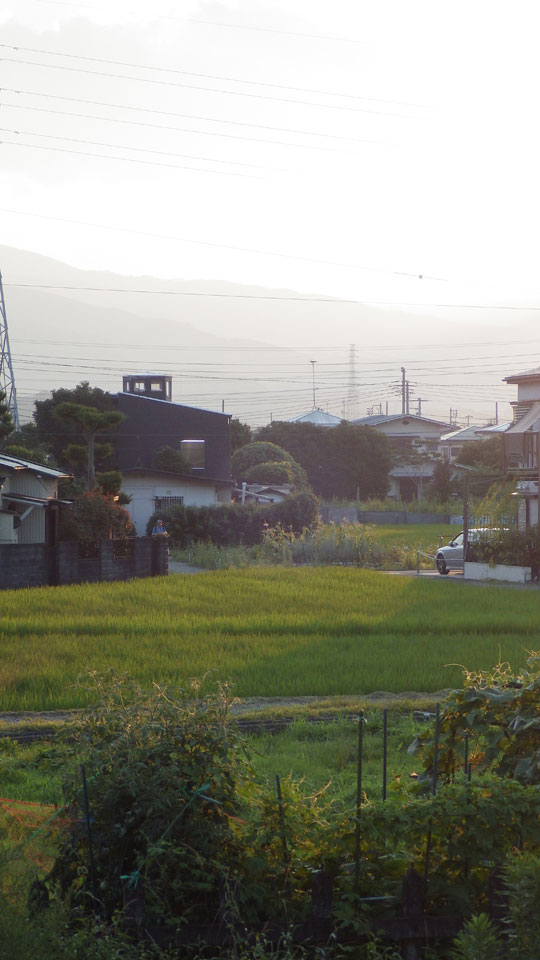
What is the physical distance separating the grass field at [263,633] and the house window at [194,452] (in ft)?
101

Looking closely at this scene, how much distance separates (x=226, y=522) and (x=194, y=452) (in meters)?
15.5

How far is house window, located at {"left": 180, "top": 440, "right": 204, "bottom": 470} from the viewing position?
2169 inches

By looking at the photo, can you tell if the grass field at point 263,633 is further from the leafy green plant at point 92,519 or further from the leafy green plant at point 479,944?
the leafy green plant at point 479,944

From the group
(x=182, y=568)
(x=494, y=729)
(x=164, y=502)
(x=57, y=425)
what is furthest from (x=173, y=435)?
(x=494, y=729)

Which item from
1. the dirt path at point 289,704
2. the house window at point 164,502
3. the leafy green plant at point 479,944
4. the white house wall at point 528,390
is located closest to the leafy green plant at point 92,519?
the dirt path at point 289,704

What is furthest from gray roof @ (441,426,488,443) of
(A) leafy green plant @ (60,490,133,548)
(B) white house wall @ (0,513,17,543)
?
(B) white house wall @ (0,513,17,543)

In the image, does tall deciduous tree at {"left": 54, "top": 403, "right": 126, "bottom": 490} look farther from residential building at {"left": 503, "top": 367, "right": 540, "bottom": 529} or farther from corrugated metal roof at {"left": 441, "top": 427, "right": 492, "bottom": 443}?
corrugated metal roof at {"left": 441, "top": 427, "right": 492, "bottom": 443}

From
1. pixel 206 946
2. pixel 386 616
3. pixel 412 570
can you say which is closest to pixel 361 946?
pixel 206 946

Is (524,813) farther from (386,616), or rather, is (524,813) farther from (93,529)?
(93,529)

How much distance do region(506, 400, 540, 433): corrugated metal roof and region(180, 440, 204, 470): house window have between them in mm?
21686

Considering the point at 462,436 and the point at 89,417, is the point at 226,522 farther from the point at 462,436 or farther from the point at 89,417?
the point at 462,436

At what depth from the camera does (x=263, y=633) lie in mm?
15961

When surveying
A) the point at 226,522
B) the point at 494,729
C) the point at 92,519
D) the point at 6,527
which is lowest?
the point at 494,729

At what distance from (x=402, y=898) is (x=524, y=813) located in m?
0.67
